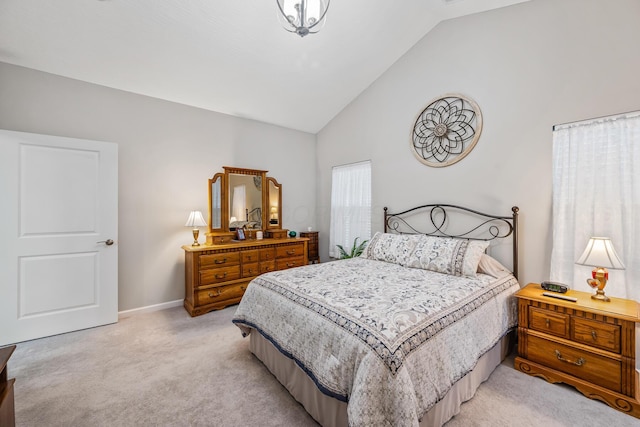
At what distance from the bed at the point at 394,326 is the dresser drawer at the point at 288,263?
1.34 metres

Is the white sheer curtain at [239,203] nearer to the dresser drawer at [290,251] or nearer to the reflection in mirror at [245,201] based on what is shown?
the reflection in mirror at [245,201]

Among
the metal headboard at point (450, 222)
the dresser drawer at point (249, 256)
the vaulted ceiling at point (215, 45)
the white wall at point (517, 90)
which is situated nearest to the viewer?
the white wall at point (517, 90)

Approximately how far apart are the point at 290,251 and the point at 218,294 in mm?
1174

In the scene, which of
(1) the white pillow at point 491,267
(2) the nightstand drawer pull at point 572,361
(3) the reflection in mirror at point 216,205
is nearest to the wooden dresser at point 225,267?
(3) the reflection in mirror at point 216,205

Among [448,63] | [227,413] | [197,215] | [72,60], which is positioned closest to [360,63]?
[448,63]

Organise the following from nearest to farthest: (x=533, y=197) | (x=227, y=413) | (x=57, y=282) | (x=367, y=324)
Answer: (x=367, y=324), (x=227, y=413), (x=533, y=197), (x=57, y=282)

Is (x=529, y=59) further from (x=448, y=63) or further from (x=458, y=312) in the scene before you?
(x=458, y=312)

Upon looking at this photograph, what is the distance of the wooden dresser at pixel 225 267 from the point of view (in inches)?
128

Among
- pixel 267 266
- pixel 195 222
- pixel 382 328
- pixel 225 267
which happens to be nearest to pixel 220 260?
pixel 225 267

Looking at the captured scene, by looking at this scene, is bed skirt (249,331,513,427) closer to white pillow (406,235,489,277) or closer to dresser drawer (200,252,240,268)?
white pillow (406,235,489,277)

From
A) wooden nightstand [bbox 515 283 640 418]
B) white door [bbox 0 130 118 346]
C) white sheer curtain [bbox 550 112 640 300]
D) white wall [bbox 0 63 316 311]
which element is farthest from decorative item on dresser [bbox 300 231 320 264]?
white sheer curtain [bbox 550 112 640 300]

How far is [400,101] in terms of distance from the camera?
3576 millimetres

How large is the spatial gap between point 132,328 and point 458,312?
3.26 metres

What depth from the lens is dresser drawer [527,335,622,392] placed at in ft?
5.82
